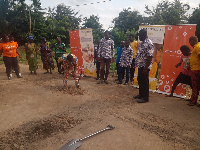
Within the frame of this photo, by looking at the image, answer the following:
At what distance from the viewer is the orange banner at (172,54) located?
4699 mm

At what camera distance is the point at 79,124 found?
335 cm

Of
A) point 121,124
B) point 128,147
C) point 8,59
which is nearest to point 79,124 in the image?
point 121,124

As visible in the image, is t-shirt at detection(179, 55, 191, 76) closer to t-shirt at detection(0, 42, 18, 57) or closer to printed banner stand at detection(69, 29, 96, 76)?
printed banner stand at detection(69, 29, 96, 76)

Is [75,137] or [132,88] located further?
[132,88]

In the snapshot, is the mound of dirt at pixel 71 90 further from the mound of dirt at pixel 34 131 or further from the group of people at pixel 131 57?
the mound of dirt at pixel 34 131

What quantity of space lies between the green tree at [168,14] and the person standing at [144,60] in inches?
697

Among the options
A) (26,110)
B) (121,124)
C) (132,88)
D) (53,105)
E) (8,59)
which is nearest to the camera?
(121,124)

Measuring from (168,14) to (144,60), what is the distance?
2103 centimetres

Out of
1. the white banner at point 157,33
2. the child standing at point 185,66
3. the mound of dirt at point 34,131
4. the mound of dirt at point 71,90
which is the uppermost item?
the white banner at point 157,33

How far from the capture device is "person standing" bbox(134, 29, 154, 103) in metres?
4.18

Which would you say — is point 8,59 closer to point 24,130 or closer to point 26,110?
point 26,110

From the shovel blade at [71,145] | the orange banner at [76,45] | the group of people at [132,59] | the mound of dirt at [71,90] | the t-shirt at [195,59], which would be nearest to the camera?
the shovel blade at [71,145]

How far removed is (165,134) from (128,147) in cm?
80

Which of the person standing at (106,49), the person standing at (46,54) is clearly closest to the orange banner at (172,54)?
the person standing at (106,49)
